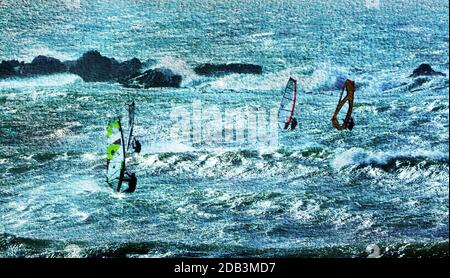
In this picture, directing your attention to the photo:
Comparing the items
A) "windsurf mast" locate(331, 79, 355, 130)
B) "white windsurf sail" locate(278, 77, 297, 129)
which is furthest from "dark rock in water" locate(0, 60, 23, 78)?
"windsurf mast" locate(331, 79, 355, 130)

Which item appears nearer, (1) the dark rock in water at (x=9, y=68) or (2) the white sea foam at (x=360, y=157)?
(1) the dark rock in water at (x=9, y=68)

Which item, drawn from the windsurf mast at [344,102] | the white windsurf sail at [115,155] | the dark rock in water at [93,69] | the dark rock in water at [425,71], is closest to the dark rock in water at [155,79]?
the dark rock in water at [93,69]

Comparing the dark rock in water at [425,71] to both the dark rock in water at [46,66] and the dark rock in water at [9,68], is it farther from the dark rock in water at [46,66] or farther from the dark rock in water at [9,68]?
the dark rock in water at [9,68]

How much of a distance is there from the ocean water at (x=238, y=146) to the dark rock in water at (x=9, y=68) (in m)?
0.03

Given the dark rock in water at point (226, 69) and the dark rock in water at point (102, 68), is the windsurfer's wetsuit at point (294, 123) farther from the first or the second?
the dark rock in water at point (102, 68)

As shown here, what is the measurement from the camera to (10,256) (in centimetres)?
284

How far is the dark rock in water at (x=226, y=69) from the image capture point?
2.93m

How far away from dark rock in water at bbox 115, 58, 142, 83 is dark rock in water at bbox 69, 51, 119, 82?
0.05 feet

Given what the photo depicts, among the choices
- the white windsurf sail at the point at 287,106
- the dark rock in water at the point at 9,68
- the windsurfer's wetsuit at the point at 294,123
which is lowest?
the windsurfer's wetsuit at the point at 294,123

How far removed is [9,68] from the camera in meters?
2.85

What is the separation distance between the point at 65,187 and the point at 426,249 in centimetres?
138

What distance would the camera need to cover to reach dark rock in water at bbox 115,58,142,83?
9.46ft

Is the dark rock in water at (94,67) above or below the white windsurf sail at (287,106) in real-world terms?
above
